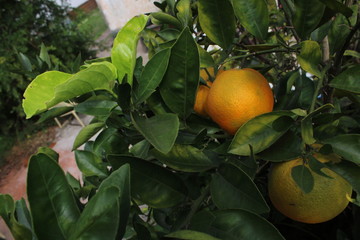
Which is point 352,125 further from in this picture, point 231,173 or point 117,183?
point 117,183

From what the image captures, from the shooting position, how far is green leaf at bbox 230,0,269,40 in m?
0.36

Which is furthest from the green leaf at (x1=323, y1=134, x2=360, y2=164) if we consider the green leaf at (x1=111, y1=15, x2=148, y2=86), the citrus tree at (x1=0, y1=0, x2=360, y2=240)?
the green leaf at (x1=111, y1=15, x2=148, y2=86)

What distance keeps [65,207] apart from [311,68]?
0.28 metres

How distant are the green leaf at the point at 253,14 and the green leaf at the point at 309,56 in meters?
0.06

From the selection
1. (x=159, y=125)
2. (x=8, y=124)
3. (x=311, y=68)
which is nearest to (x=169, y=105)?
(x=159, y=125)

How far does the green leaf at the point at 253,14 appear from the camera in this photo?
356mm

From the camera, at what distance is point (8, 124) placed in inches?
148

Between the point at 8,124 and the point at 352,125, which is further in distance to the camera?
the point at 8,124

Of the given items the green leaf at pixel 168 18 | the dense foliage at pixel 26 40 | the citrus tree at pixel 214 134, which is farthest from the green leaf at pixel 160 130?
the dense foliage at pixel 26 40

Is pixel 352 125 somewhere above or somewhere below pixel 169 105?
below

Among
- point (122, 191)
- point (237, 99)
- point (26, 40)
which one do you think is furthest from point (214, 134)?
point (26, 40)

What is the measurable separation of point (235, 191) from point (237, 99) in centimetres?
10

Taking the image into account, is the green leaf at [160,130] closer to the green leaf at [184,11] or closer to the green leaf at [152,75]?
the green leaf at [152,75]

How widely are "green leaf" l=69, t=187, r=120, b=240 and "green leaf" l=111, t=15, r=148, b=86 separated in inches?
5.2
